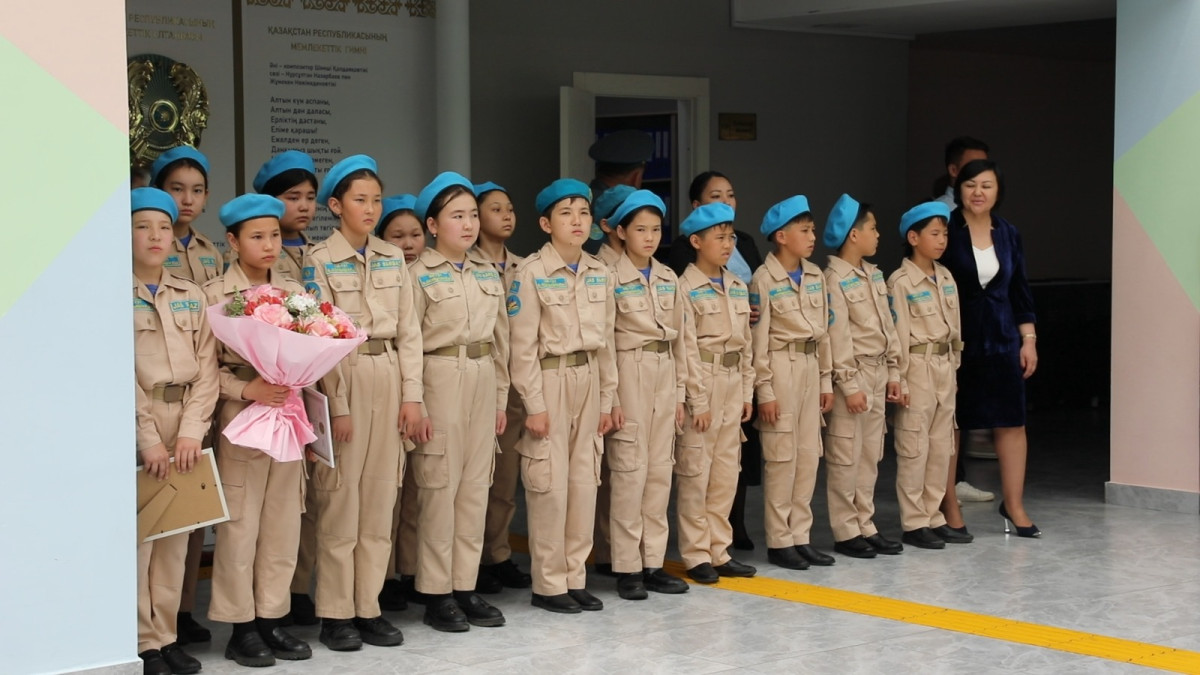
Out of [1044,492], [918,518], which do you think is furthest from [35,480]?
[1044,492]

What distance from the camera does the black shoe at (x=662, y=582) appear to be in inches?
241

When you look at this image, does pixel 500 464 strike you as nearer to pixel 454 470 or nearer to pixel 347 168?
pixel 454 470

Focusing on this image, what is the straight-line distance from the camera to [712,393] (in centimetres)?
629

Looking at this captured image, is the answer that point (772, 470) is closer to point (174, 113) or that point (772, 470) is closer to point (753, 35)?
point (174, 113)

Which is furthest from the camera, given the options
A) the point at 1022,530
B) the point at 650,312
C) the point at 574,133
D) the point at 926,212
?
the point at 574,133

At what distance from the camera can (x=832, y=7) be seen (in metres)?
9.52

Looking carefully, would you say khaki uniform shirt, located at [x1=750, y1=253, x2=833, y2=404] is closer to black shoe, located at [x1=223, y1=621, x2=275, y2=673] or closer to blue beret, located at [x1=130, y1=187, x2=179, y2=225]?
black shoe, located at [x1=223, y1=621, x2=275, y2=673]

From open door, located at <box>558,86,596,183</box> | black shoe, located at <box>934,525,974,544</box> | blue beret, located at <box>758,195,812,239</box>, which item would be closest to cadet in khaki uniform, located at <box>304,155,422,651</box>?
blue beret, located at <box>758,195,812,239</box>

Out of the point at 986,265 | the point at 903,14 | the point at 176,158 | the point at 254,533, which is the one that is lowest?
the point at 254,533

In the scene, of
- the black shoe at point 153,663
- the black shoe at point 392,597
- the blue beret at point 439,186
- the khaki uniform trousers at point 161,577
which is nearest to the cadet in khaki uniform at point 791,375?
the blue beret at point 439,186

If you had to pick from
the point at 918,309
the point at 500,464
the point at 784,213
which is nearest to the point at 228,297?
the point at 500,464

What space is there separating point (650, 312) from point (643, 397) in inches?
13.2

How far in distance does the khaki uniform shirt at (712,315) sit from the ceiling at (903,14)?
3.44 meters

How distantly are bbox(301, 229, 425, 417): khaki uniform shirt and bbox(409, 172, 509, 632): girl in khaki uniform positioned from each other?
118mm
